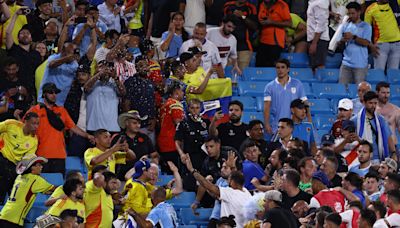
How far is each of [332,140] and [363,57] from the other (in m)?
2.77

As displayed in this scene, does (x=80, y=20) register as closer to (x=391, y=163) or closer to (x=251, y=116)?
(x=251, y=116)

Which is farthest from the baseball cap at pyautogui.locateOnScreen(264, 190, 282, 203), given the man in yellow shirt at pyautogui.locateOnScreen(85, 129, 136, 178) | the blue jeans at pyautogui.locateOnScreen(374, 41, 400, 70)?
the blue jeans at pyautogui.locateOnScreen(374, 41, 400, 70)

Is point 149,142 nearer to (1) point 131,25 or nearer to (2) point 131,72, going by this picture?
(2) point 131,72

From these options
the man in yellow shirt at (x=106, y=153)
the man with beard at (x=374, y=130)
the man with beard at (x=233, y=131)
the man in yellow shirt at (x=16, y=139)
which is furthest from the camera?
the man with beard at (x=374, y=130)

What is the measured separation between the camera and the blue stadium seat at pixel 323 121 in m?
22.8

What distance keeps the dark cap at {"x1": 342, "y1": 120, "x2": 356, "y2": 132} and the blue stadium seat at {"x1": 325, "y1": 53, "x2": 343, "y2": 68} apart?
131 inches

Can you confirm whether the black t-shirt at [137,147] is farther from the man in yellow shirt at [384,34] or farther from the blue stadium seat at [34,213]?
the man in yellow shirt at [384,34]

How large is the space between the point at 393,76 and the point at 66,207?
789 centimetres

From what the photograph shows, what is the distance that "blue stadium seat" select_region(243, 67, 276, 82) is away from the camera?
23.6 metres

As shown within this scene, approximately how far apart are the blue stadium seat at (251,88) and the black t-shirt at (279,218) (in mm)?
6957

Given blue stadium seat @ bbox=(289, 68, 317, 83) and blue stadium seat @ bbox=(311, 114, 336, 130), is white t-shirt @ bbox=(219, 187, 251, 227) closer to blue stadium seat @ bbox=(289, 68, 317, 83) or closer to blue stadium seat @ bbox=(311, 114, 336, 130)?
blue stadium seat @ bbox=(311, 114, 336, 130)

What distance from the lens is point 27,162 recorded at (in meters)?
18.8

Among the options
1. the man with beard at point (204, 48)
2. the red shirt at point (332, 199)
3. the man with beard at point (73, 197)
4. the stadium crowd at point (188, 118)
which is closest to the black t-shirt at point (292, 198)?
the stadium crowd at point (188, 118)

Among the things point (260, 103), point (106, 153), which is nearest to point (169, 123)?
point (106, 153)
